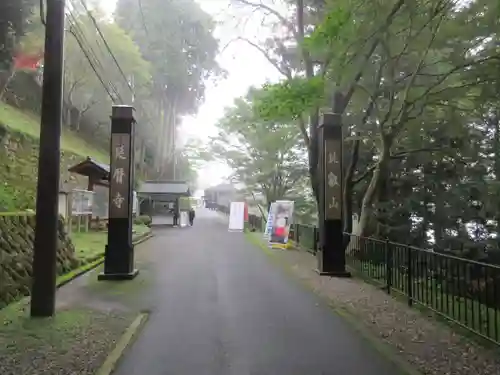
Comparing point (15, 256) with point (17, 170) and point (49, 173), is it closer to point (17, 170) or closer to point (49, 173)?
point (49, 173)

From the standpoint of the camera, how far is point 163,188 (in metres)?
37.4

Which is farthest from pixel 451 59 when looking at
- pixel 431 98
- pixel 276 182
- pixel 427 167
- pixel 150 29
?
pixel 150 29

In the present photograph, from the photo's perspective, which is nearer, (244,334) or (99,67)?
(244,334)

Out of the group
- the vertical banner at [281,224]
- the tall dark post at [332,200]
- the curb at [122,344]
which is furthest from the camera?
the vertical banner at [281,224]

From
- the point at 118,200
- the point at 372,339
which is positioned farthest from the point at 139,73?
the point at 372,339

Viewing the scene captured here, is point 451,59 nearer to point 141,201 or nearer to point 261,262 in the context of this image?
point 261,262

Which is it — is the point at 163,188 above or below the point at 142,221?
above

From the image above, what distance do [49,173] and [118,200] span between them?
12.5 feet

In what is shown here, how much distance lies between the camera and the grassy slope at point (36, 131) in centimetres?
2362

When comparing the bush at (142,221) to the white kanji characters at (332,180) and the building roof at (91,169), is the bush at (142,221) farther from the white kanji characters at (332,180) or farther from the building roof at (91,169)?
the white kanji characters at (332,180)

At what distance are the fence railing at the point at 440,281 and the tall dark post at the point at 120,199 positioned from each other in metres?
5.26

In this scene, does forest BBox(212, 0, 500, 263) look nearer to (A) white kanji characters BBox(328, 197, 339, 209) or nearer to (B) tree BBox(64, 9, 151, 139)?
(A) white kanji characters BBox(328, 197, 339, 209)

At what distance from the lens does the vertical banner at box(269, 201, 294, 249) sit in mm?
18906

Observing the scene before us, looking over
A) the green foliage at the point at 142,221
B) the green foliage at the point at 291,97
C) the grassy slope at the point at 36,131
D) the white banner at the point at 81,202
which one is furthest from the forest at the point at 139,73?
the green foliage at the point at 291,97
